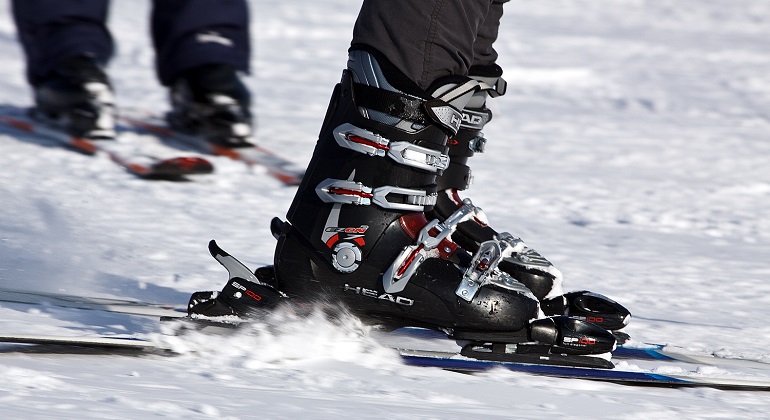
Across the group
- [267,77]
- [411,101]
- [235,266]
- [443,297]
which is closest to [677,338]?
[443,297]

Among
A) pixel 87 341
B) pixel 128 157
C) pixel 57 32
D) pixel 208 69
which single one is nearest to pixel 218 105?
pixel 208 69

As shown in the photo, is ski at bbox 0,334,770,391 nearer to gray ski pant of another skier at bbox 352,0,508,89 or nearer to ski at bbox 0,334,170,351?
ski at bbox 0,334,170,351

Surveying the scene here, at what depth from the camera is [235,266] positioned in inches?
63.8

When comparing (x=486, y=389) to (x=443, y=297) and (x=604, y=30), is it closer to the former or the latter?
(x=443, y=297)

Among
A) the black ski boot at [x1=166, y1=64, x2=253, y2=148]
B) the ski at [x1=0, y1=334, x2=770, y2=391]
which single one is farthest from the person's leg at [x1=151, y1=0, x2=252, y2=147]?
the ski at [x1=0, y1=334, x2=770, y2=391]

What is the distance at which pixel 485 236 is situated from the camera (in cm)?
186

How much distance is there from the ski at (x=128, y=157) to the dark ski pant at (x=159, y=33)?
0.17 meters

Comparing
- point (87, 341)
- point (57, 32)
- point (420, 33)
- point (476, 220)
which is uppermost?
point (57, 32)

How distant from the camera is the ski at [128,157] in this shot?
295cm

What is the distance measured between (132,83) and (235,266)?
3.15m

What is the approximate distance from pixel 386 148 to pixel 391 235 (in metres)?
0.14

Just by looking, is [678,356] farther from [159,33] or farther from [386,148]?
[159,33]

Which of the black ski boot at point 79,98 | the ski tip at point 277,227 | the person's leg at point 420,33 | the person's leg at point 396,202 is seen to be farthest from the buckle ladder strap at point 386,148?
the black ski boot at point 79,98

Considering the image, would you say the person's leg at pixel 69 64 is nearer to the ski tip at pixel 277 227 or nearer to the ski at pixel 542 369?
the ski tip at pixel 277 227
